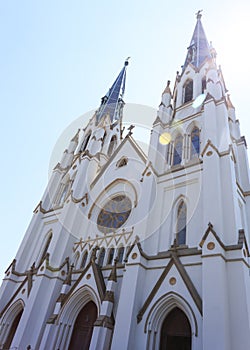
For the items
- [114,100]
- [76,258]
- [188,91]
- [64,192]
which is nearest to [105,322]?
[76,258]

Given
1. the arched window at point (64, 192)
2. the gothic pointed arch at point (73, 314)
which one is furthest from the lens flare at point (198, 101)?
the gothic pointed arch at point (73, 314)

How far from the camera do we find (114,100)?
101 feet

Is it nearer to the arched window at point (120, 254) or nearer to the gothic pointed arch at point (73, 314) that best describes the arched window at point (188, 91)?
the arched window at point (120, 254)

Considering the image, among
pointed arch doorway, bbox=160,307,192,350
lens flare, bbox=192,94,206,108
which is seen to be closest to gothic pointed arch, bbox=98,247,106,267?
pointed arch doorway, bbox=160,307,192,350

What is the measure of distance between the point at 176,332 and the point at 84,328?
4718 millimetres

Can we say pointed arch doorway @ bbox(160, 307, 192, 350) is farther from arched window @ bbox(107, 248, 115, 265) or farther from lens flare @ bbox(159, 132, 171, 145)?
lens flare @ bbox(159, 132, 171, 145)

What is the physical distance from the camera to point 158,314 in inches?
382

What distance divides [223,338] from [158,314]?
278 centimetres

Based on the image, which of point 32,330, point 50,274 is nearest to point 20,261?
point 50,274

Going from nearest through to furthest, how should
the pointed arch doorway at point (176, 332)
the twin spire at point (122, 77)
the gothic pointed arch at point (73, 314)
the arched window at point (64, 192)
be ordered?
the pointed arch doorway at point (176, 332), the gothic pointed arch at point (73, 314), the arched window at point (64, 192), the twin spire at point (122, 77)

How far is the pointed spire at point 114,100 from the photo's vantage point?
27.3 m

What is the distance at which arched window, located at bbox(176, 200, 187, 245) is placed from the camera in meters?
11.4

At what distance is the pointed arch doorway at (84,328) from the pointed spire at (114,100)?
16984 millimetres

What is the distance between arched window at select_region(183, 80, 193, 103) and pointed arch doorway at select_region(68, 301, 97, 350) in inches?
569
